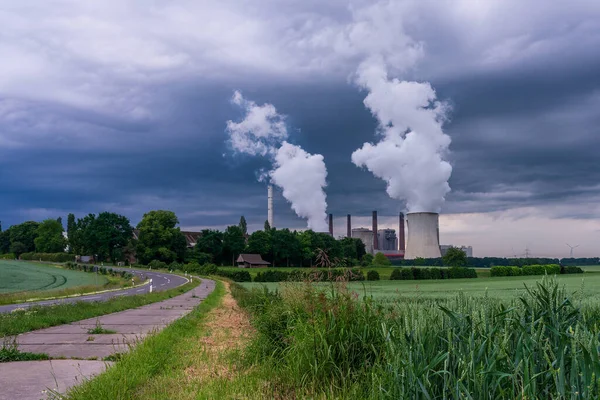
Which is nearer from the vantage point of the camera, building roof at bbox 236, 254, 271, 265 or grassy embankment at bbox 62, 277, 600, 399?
grassy embankment at bbox 62, 277, 600, 399

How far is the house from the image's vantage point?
335ft

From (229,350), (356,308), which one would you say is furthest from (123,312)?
(356,308)

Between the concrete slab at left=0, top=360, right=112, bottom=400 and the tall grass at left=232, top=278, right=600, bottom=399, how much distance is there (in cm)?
244

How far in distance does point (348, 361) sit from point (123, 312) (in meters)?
14.6

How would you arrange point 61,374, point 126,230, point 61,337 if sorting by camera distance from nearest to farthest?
point 61,374, point 61,337, point 126,230

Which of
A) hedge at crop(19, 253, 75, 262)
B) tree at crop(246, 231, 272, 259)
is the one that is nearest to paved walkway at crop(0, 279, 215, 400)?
tree at crop(246, 231, 272, 259)

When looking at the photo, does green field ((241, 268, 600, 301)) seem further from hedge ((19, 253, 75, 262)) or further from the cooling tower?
hedge ((19, 253, 75, 262))

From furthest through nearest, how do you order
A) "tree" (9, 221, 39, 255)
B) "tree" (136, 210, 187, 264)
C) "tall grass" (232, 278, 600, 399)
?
1. "tree" (9, 221, 39, 255)
2. "tree" (136, 210, 187, 264)
3. "tall grass" (232, 278, 600, 399)

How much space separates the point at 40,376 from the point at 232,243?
96.6m

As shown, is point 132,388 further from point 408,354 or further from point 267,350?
point 408,354

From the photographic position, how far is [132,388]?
242 inches

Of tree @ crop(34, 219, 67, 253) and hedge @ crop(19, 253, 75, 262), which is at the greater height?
tree @ crop(34, 219, 67, 253)

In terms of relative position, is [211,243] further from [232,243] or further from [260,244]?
[260,244]

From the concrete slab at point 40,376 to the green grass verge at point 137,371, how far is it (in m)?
0.35
